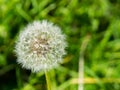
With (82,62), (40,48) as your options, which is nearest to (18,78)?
(82,62)

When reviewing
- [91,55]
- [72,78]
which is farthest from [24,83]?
[91,55]

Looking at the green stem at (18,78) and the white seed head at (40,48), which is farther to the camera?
the green stem at (18,78)

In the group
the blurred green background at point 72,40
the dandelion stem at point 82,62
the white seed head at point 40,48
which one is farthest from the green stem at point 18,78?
the white seed head at point 40,48

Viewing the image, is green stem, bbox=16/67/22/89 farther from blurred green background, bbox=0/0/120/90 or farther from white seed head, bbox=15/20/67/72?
white seed head, bbox=15/20/67/72

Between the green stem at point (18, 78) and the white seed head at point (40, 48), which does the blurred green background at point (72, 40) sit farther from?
the white seed head at point (40, 48)

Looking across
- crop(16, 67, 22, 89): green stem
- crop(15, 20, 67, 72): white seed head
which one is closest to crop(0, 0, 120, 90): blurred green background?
crop(16, 67, 22, 89): green stem

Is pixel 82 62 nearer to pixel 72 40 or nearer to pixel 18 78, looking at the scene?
pixel 72 40
